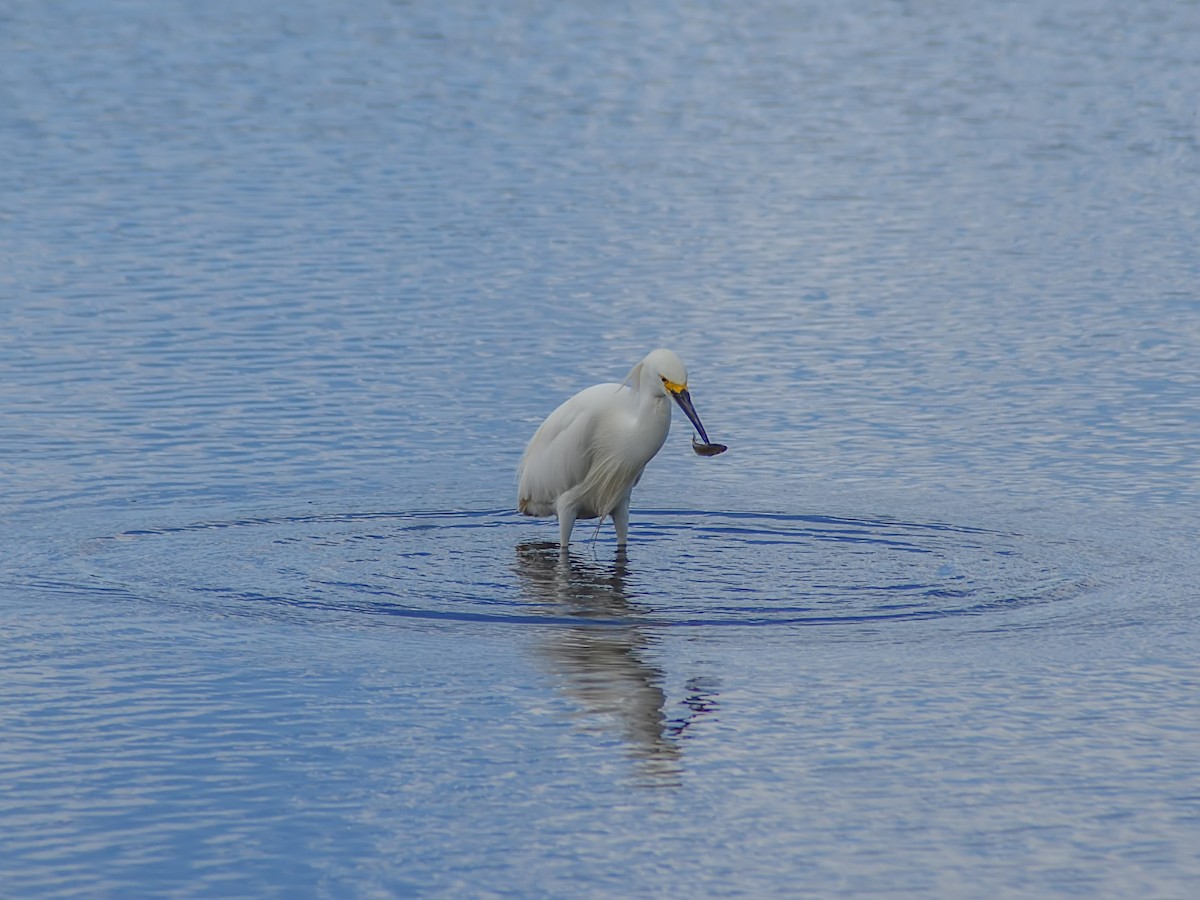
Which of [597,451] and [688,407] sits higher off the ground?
[688,407]

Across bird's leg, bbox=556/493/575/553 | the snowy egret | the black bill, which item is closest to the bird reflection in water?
bird's leg, bbox=556/493/575/553

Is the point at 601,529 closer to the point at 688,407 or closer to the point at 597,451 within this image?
the point at 597,451

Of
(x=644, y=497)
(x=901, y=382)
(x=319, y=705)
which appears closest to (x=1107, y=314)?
(x=901, y=382)

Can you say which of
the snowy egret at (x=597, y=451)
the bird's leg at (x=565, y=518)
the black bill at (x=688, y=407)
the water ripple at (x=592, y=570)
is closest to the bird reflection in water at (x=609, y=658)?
the water ripple at (x=592, y=570)

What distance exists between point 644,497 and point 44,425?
4029mm

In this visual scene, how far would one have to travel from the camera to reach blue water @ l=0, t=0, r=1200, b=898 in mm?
8117

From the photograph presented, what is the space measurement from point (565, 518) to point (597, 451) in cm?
43

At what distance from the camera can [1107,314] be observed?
18.2m

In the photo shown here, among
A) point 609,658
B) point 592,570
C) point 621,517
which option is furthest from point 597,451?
point 609,658

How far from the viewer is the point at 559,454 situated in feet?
41.5

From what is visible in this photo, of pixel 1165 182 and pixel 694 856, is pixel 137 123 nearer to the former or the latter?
pixel 1165 182

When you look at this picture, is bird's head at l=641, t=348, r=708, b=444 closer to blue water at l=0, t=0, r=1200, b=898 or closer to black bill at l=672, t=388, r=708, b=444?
black bill at l=672, t=388, r=708, b=444

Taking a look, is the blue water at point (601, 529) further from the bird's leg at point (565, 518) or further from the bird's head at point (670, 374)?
the bird's head at point (670, 374)

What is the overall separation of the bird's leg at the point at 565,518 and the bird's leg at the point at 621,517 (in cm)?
24
